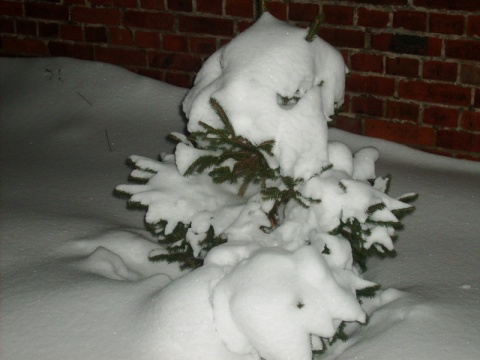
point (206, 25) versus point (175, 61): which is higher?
point (206, 25)

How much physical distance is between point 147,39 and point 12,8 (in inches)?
33.5

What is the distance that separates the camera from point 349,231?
6.13 feet

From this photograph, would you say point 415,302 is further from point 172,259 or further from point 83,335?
point 83,335

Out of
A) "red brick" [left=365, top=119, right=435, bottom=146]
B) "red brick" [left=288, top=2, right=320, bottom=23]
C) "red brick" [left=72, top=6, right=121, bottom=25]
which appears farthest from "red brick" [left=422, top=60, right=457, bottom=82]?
"red brick" [left=72, top=6, right=121, bottom=25]

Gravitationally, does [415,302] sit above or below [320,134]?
below

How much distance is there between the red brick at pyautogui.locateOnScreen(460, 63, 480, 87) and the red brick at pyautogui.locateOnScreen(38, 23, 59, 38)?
2.13 m

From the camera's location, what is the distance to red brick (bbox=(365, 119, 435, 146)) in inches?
115

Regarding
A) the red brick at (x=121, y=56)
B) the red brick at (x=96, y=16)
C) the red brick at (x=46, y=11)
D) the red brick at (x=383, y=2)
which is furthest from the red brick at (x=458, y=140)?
the red brick at (x=46, y=11)

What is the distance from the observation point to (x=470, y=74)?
9.00 ft

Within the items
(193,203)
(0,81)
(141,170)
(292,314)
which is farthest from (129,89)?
(292,314)

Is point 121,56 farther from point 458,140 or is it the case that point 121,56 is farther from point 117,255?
point 458,140

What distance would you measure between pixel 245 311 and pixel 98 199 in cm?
118

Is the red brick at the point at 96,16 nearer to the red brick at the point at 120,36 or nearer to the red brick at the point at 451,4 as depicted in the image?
the red brick at the point at 120,36

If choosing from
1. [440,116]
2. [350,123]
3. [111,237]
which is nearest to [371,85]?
[350,123]
